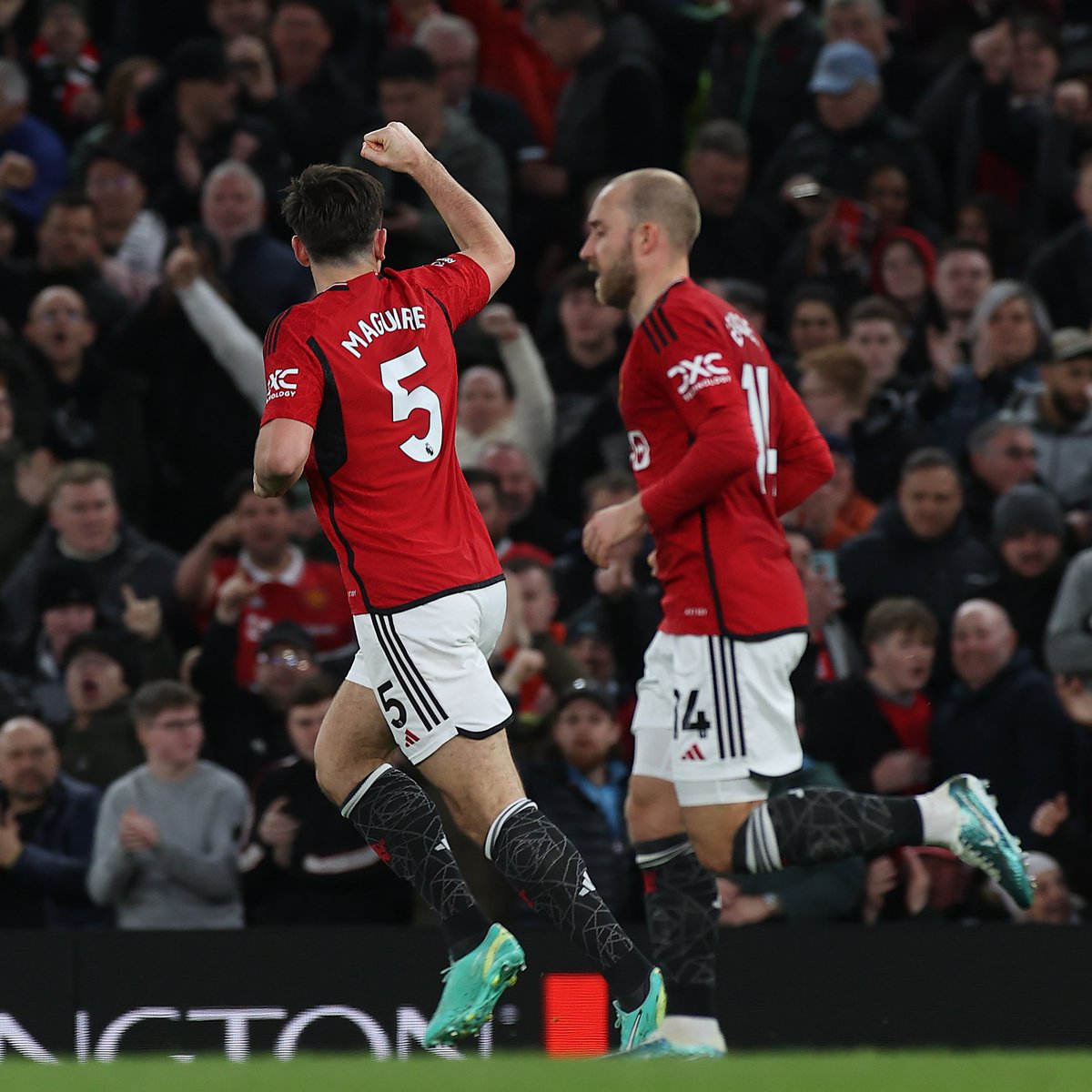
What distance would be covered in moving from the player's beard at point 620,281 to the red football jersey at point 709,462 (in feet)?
0.54

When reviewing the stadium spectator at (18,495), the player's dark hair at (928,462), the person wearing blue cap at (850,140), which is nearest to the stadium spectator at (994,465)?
the player's dark hair at (928,462)

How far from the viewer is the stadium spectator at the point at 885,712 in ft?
29.8

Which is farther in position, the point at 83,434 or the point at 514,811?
the point at 83,434

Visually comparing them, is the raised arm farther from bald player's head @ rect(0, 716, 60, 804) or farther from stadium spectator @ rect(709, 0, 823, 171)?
stadium spectator @ rect(709, 0, 823, 171)

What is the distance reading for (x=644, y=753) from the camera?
6.65m

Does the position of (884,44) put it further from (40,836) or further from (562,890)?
(562,890)

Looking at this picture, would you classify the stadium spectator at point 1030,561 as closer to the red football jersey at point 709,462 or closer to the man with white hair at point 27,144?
the red football jersey at point 709,462

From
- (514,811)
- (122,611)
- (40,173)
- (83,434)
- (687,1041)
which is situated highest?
(40,173)

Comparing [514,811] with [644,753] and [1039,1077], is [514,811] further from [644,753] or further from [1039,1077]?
[1039,1077]

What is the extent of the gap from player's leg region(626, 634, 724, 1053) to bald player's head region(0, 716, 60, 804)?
10.6 feet

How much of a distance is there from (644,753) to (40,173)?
7.79 metres

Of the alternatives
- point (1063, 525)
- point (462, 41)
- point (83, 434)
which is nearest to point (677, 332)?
point (1063, 525)

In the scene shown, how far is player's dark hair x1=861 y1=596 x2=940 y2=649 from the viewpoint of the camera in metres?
9.23

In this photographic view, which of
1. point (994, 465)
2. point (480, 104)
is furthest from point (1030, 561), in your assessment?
point (480, 104)
